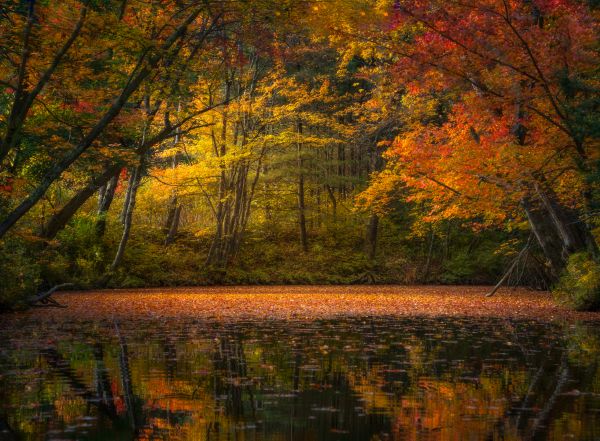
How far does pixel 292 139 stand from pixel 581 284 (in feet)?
52.3

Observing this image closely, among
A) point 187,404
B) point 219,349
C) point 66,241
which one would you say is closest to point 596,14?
point 219,349

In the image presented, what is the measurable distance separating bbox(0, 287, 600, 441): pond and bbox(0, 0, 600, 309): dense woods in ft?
11.0

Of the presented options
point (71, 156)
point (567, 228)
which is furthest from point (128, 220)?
point (567, 228)

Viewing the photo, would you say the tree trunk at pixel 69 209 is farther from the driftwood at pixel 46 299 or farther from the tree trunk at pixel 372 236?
the tree trunk at pixel 372 236

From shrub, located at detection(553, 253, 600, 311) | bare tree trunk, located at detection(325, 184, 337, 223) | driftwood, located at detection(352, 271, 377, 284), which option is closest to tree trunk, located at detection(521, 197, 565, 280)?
shrub, located at detection(553, 253, 600, 311)

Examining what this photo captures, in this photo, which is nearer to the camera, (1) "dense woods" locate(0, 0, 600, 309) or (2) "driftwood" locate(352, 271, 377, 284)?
(1) "dense woods" locate(0, 0, 600, 309)

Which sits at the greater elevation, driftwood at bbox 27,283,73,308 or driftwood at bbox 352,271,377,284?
driftwood at bbox 352,271,377,284

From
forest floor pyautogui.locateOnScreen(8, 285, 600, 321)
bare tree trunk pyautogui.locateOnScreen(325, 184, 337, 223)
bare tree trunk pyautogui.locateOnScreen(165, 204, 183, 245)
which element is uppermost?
bare tree trunk pyautogui.locateOnScreen(325, 184, 337, 223)

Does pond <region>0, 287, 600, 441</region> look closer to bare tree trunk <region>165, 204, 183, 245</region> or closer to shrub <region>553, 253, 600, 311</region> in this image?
shrub <region>553, 253, 600, 311</region>

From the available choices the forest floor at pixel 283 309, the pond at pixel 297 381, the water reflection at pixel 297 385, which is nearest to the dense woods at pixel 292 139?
the forest floor at pixel 283 309

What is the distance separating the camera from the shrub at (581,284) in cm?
1484

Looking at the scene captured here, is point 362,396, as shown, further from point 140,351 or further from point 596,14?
point 596,14

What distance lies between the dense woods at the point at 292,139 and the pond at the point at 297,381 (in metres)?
3.36

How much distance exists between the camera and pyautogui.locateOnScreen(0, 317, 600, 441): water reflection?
420 centimetres
